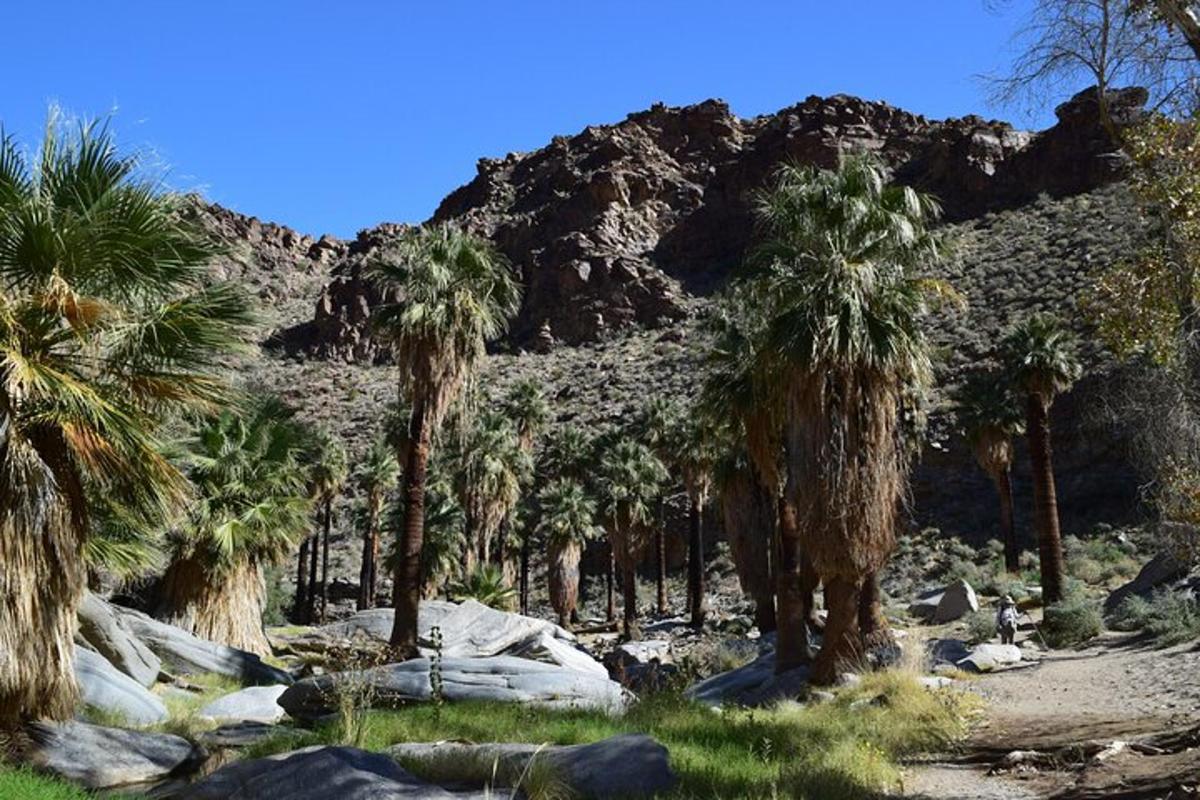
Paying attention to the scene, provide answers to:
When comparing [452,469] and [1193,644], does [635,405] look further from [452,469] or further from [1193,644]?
[1193,644]

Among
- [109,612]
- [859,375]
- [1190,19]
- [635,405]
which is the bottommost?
[109,612]

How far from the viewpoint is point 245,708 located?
49.6ft

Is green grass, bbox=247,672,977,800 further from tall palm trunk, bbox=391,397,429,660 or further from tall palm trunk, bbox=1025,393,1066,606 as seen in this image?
tall palm trunk, bbox=1025,393,1066,606

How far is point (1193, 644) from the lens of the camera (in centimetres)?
1686

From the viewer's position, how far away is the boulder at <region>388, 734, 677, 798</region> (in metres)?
7.39

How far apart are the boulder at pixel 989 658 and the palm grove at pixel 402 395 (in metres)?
1.83

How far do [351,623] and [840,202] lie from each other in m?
19.5

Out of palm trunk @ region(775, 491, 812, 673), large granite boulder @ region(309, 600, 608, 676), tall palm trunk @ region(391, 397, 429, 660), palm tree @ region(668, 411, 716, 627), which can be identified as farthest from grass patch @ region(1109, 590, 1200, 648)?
palm tree @ region(668, 411, 716, 627)

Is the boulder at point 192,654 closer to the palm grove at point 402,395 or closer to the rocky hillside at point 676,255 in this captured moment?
the palm grove at point 402,395

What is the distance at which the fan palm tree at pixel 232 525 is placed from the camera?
22.3m

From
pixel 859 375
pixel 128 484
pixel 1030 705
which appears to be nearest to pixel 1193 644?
pixel 1030 705

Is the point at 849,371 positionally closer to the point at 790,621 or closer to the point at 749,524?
the point at 790,621

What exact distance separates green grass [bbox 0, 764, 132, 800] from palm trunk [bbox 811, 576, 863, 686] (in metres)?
11.3

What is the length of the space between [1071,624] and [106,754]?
20900 mm
